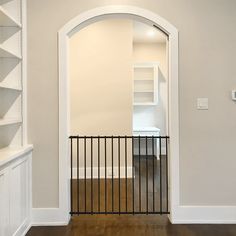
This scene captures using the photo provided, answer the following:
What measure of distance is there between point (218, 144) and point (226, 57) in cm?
99

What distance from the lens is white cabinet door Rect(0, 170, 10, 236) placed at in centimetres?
225

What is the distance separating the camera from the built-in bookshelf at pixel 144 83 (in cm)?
702

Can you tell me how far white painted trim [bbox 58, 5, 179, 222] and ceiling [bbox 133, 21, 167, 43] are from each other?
94.5 inches

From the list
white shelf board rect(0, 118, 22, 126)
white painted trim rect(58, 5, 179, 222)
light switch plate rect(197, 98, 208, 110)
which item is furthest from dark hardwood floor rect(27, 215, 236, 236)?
light switch plate rect(197, 98, 208, 110)

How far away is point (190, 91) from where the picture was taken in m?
3.12

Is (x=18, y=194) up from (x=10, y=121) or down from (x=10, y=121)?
down

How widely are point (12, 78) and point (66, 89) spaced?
0.58m

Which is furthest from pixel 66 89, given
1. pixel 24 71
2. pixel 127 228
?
pixel 127 228

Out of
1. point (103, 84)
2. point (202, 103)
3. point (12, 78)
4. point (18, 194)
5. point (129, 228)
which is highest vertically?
point (103, 84)

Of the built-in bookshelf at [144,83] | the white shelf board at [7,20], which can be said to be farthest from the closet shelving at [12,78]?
the built-in bookshelf at [144,83]

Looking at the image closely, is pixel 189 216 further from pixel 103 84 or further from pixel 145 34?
pixel 145 34

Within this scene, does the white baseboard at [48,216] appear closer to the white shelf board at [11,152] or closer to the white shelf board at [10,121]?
the white shelf board at [11,152]

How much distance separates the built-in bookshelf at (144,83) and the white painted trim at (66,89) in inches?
154

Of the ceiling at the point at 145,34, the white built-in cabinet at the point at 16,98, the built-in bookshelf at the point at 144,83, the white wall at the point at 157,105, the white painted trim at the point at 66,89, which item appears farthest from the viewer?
the white wall at the point at 157,105
